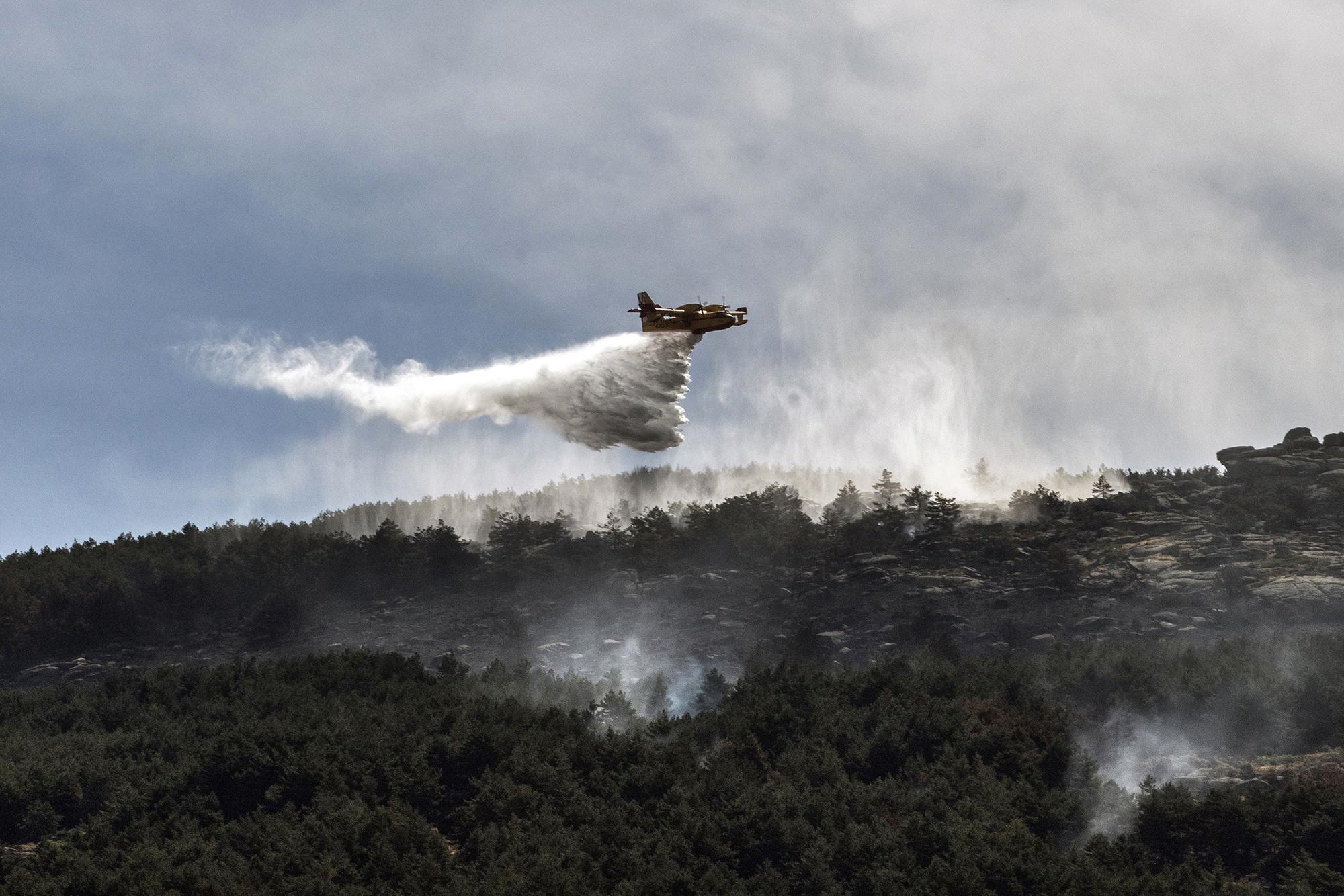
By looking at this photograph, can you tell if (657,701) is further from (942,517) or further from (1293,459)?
(1293,459)

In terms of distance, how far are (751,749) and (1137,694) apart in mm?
13251

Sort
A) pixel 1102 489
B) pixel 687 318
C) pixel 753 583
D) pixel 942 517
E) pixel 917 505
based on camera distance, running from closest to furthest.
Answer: pixel 687 318
pixel 753 583
pixel 942 517
pixel 917 505
pixel 1102 489

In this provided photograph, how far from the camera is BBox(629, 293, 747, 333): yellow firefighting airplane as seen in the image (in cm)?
5212

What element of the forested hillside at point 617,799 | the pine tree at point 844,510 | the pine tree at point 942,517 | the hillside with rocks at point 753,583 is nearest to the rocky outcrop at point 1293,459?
the hillside with rocks at point 753,583

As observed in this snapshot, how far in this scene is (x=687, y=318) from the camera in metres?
52.3

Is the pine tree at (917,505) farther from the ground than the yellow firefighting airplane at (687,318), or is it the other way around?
the yellow firefighting airplane at (687,318)

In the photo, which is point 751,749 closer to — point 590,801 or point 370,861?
point 590,801

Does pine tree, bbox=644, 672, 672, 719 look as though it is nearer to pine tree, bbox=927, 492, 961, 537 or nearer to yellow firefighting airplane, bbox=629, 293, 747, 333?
yellow firefighting airplane, bbox=629, 293, 747, 333

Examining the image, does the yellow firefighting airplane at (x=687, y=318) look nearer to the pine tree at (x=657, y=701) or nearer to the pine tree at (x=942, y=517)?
the pine tree at (x=657, y=701)

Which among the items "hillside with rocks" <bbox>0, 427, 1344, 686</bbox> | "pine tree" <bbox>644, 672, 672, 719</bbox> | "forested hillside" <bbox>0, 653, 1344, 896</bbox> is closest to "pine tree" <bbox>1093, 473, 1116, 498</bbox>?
"hillside with rocks" <bbox>0, 427, 1344, 686</bbox>

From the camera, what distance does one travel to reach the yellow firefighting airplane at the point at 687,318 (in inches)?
2052

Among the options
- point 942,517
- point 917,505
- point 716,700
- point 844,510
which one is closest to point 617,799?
point 716,700

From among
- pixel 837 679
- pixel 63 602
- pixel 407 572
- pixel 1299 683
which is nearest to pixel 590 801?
pixel 837 679

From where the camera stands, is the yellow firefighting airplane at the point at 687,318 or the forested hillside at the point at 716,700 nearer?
the forested hillside at the point at 716,700
